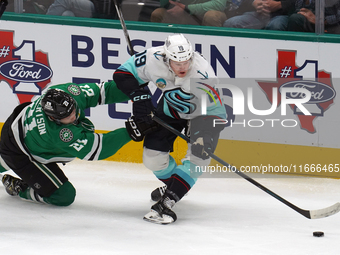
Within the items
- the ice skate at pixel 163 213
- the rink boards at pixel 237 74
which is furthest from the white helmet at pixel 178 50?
the rink boards at pixel 237 74

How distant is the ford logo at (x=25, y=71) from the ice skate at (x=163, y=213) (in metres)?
1.70

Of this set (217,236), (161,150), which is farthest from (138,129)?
(217,236)

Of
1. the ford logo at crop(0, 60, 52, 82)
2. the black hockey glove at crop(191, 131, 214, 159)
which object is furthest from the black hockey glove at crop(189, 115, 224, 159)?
the ford logo at crop(0, 60, 52, 82)

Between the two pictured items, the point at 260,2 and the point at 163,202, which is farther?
the point at 260,2

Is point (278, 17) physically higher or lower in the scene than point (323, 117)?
higher

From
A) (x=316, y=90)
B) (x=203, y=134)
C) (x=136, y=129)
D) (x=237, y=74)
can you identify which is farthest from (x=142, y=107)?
(x=316, y=90)

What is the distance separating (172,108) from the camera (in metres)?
3.29

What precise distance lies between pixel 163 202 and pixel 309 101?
147cm

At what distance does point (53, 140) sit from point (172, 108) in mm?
720

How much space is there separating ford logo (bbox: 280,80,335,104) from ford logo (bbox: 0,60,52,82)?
190 cm

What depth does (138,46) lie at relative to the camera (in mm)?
4219

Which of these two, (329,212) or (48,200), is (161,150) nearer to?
(48,200)

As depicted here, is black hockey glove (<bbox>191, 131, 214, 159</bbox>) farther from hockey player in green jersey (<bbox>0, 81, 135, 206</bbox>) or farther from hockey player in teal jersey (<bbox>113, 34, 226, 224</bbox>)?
hockey player in green jersey (<bbox>0, 81, 135, 206</bbox>)

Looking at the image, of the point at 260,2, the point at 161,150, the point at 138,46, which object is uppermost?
the point at 260,2
